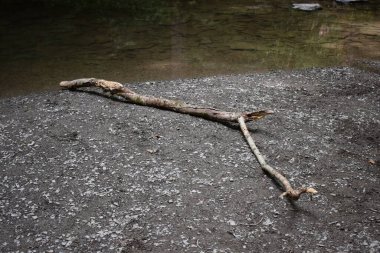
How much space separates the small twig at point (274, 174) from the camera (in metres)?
5.99

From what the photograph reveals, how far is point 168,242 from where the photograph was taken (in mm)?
5500

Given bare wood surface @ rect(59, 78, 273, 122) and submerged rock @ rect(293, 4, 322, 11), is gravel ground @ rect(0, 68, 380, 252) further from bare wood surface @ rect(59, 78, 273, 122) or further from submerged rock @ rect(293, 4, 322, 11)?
submerged rock @ rect(293, 4, 322, 11)

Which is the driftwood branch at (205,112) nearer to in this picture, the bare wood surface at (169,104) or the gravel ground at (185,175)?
the bare wood surface at (169,104)

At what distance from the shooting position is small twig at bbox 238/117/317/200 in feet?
19.7

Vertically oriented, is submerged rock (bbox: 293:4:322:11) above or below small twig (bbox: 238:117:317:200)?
above

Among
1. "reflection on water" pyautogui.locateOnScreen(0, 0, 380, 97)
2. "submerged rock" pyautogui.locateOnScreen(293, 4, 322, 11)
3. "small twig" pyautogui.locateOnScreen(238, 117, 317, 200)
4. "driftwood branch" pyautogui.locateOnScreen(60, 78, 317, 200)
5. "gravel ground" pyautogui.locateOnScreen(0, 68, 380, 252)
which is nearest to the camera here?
"gravel ground" pyautogui.locateOnScreen(0, 68, 380, 252)

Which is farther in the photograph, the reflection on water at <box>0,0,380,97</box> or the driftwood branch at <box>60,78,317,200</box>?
the reflection on water at <box>0,0,380,97</box>

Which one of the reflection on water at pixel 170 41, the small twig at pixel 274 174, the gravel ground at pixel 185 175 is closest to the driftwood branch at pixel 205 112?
the small twig at pixel 274 174

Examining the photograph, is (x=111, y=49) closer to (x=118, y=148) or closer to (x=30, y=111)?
(x=30, y=111)

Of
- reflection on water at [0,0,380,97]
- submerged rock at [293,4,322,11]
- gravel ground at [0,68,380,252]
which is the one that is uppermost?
submerged rock at [293,4,322,11]

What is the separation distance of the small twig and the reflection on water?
627 cm

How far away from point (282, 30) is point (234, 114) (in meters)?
13.0

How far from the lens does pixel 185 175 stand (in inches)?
278

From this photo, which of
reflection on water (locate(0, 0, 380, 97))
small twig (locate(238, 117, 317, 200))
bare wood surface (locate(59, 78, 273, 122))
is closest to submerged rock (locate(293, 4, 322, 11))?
reflection on water (locate(0, 0, 380, 97))
